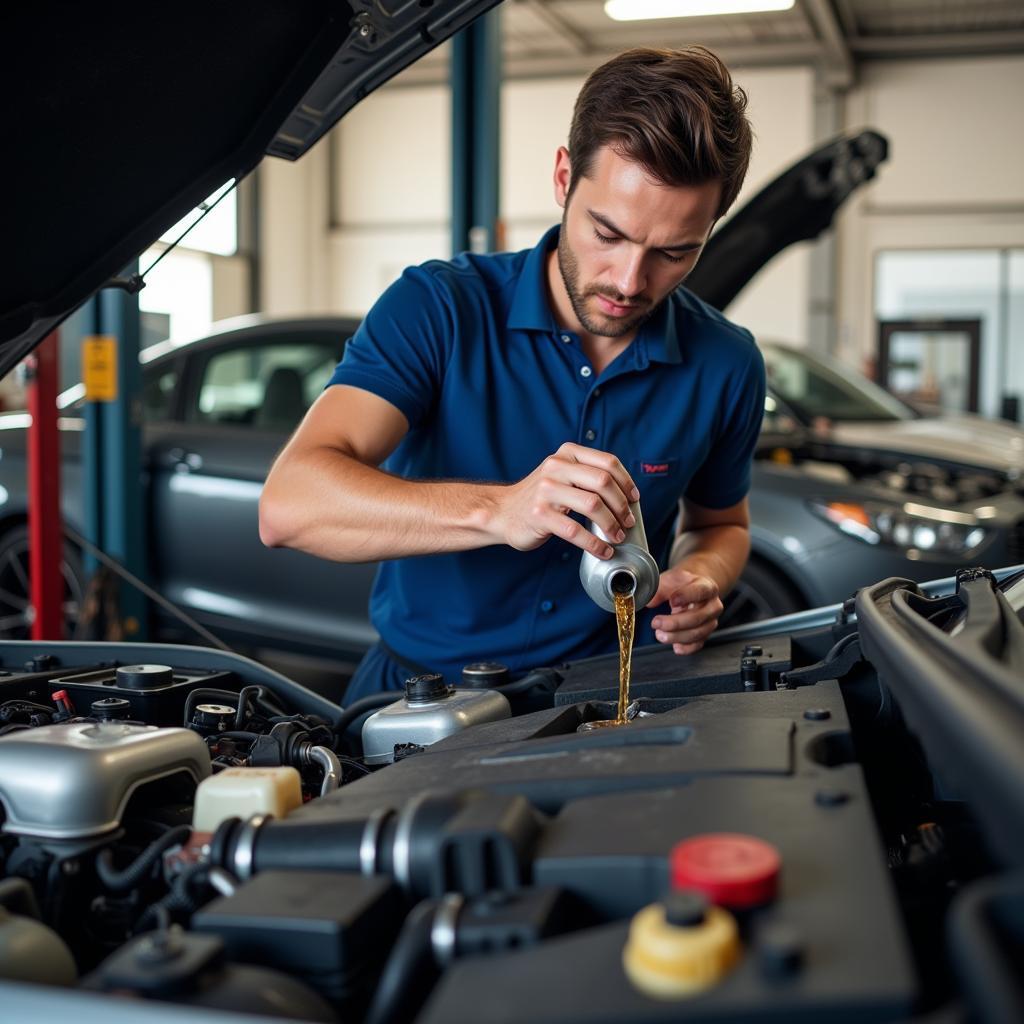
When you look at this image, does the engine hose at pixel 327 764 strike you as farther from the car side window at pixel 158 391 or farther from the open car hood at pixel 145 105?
the car side window at pixel 158 391

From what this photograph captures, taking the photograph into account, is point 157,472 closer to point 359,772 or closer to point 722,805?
point 359,772

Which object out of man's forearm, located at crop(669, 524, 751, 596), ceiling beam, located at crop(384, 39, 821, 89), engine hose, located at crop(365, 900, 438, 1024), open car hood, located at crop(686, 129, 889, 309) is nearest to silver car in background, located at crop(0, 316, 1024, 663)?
open car hood, located at crop(686, 129, 889, 309)

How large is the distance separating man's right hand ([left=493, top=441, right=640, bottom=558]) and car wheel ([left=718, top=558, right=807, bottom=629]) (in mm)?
2228

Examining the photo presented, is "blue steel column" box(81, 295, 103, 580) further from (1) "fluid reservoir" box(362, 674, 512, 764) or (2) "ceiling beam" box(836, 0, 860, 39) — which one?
(2) "ceiling beam" box(836, 0, 860, 39)

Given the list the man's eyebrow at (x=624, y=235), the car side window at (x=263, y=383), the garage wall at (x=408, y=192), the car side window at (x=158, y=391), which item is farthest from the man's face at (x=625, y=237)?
the garage wall at (x=408, y=192)

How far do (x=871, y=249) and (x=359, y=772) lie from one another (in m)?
10.6

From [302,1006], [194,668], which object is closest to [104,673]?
[194,668]

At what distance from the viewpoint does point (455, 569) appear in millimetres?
1730

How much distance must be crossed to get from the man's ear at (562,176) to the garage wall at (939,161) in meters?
9.62

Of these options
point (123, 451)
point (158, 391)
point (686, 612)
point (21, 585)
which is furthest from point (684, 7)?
point (686, 612)

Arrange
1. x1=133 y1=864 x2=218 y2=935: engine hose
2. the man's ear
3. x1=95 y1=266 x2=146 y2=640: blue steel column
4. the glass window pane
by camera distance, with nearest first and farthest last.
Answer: x1=133 y1=864 x2=218 y2=935: engine hose, the man's ear, x1=95 y1=266 x2=146 y2=640: blue steel column, the glass window pane

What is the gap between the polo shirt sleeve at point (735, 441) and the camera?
6.16ft

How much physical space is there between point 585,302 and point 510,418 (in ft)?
0.68

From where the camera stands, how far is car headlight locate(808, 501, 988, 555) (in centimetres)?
344
